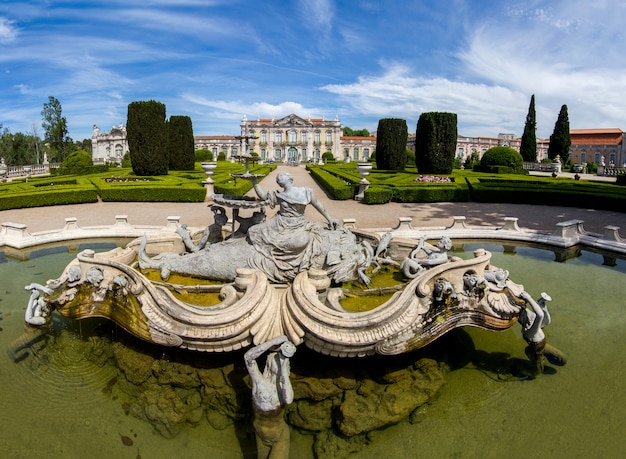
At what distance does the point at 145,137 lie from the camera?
23.6 meters

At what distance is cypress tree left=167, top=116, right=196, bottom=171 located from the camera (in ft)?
97.2

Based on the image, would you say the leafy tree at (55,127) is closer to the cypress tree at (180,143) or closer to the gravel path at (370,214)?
the cypress tree at (180,143)

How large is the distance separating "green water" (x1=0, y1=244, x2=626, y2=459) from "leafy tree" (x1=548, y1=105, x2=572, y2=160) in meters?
43.5

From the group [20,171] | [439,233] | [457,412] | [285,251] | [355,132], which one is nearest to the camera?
[457,412]

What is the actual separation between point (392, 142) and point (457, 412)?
2636cm

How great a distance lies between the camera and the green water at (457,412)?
3.58 m

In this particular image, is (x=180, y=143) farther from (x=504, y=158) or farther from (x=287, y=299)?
(x=287, y=299)

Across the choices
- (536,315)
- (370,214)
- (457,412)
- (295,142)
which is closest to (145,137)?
(370,214)

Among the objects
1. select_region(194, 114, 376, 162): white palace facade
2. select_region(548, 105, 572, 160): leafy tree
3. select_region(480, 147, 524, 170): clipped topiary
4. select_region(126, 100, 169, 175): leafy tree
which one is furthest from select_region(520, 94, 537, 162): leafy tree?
select_region(126, 100, 169, 175): leafy tree

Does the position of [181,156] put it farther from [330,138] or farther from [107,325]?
[330,138]

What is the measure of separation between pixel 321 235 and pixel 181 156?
88.4 feet

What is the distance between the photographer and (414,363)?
4617 millimetres

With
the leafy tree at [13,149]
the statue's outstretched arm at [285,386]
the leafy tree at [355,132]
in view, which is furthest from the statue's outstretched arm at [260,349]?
the leafy tree at [355,132]

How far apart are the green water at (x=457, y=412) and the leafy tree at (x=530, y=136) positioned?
142 feet
